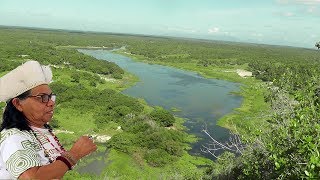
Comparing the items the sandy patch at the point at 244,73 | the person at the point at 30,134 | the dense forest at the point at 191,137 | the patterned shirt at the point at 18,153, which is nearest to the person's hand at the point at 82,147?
the person at the point at 30,134

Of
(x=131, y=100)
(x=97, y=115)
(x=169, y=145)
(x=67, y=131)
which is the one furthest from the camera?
(x=131, y=100)

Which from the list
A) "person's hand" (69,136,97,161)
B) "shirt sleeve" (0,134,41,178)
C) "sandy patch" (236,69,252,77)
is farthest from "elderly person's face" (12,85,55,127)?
"sandy patch" (236,69,252,77)

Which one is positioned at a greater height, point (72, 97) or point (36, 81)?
point (36, 81)

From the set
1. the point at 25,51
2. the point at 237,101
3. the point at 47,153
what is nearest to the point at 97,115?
the point at 237,101

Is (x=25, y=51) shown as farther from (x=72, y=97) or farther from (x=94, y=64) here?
(x=72, y=97)

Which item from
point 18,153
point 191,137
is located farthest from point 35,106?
point 191,137

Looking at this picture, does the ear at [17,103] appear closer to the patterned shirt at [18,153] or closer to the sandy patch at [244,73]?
the patterned shirt at [18,153]

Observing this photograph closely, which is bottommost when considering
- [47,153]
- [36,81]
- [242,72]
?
[242,72]

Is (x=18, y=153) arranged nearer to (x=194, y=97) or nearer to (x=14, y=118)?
(x=14, y=118)
